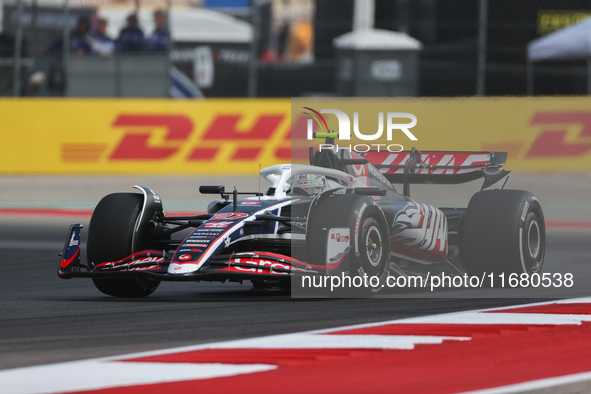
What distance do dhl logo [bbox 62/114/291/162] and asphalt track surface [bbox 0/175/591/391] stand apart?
8.44m

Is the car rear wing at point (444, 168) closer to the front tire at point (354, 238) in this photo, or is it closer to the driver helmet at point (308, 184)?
the driver helmet at point (308, 184)

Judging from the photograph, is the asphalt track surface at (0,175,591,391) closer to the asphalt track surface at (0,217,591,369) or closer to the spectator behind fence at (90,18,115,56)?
the asphalt track surface at (0,217,591,369)

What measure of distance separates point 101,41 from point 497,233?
12156 millimetres

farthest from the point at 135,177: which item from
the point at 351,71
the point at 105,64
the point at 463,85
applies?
the point at 463,85

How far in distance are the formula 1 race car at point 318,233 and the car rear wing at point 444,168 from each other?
0.4 inches

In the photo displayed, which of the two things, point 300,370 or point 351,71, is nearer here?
point 300,370

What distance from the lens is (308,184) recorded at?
6.54 m

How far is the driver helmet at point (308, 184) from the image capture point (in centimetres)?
654

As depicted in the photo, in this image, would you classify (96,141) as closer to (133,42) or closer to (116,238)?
(133,42)

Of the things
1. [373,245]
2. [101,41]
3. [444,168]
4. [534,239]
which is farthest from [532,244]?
[101,41]

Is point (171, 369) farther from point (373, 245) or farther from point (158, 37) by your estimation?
point (158, 37)

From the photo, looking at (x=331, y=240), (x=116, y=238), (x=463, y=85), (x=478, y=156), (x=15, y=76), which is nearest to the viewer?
(x=331, y=240)

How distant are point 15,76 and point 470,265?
37.6 ft

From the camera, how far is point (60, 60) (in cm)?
1688
